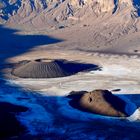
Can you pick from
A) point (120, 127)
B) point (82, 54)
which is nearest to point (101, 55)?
point (82, 54)

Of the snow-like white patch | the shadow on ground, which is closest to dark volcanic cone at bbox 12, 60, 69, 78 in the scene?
the shadow on ground

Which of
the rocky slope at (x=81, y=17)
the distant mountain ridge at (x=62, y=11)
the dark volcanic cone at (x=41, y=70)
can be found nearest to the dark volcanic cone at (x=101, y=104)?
the dark volcanic cone at (x=41, y=70)

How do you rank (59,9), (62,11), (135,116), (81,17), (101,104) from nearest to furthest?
(135,116)
(101,104)
(81,17)
(62,11)
(59,9)

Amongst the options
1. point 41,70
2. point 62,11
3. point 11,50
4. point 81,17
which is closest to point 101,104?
point 41,70

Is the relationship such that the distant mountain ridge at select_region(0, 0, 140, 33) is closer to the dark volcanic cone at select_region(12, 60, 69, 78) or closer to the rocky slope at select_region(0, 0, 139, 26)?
the rocky slope at select_region(0, 0, 139, 26)

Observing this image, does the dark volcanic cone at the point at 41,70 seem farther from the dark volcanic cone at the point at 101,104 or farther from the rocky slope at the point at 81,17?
the rocky slope at the point at 81,17

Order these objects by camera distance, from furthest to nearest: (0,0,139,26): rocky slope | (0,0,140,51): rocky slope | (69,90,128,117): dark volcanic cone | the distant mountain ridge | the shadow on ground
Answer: (0,0,139,26): rocky slope → the distant mountain ridge → (0,0,140,51): rocky slope → (69,90,128,117): dark volcanic cone → the shadow on ground

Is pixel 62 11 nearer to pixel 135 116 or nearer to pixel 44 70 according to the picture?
pixel 44 70

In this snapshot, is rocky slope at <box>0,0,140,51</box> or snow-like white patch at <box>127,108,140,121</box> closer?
snow-like white patch at <box>127,108,140,121</box>
